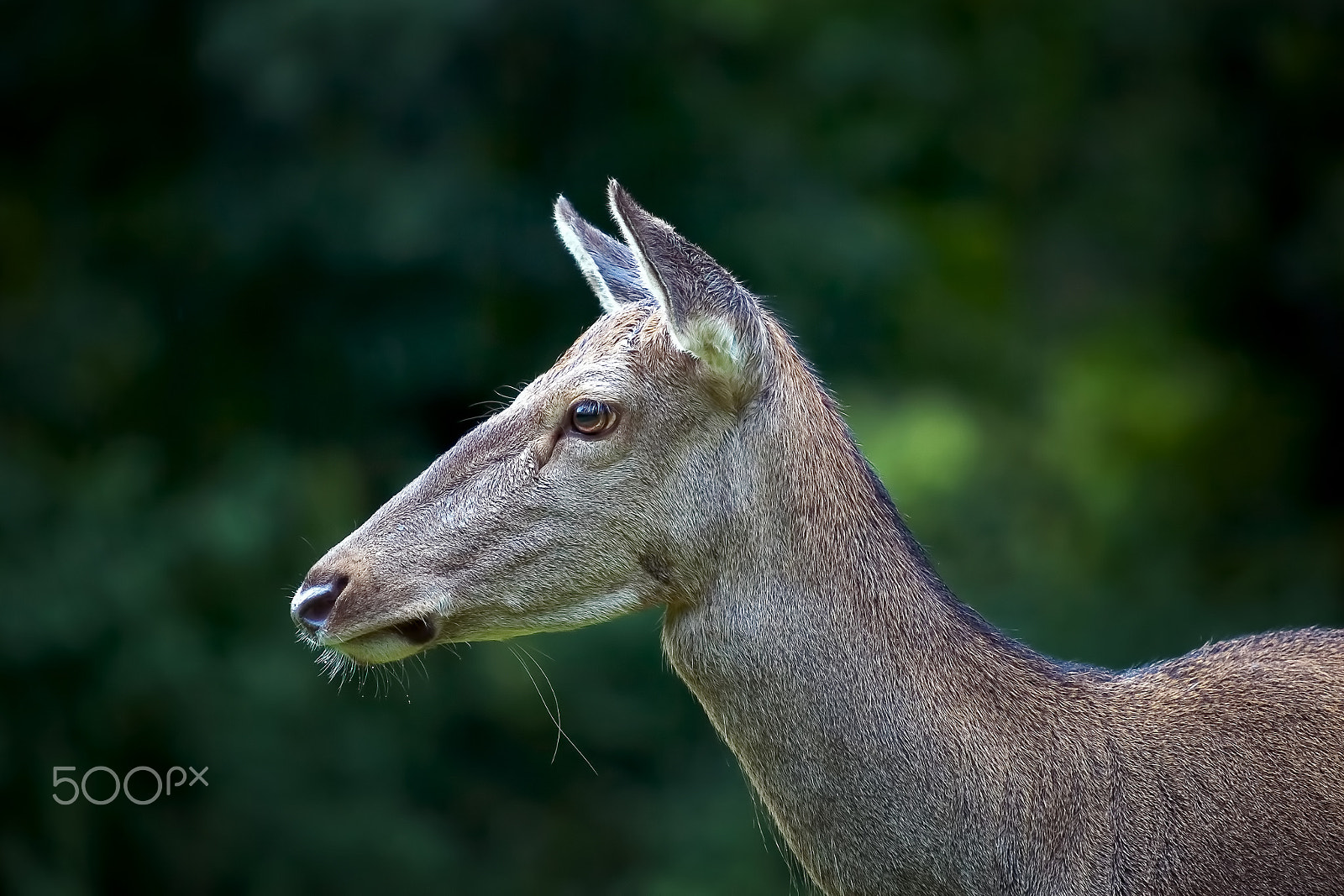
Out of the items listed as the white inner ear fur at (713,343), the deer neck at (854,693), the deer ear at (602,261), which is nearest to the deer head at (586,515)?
the white inner ear fur at (713,343)

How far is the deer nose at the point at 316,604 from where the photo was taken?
3.87 meters

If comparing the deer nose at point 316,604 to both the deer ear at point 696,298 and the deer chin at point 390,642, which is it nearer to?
the deer chin at point 390,642

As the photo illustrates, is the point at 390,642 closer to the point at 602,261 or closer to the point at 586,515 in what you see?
the point at 586,515

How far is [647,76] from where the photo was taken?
37.9ft

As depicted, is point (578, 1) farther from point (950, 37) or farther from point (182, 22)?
point (950, 37)

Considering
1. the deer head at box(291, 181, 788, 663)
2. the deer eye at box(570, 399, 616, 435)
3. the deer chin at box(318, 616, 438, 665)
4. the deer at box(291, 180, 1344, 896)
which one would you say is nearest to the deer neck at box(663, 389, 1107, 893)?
the deer at box(291, 180, 1344, 896)

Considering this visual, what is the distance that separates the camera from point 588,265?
468 cm

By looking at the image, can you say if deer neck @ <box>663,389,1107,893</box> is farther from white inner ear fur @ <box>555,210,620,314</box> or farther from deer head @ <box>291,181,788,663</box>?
white inner ear fur @ <box>555,210,620,314</box>

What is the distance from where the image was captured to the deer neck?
3756 mm

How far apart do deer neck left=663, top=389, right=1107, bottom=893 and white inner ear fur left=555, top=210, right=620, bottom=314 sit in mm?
822

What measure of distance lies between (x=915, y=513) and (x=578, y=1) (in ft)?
13.9

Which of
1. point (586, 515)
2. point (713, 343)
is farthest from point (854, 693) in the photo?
point (713, 343)

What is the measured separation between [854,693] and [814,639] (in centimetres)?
16

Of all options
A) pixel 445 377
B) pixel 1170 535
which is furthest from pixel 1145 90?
pixel 445 377
